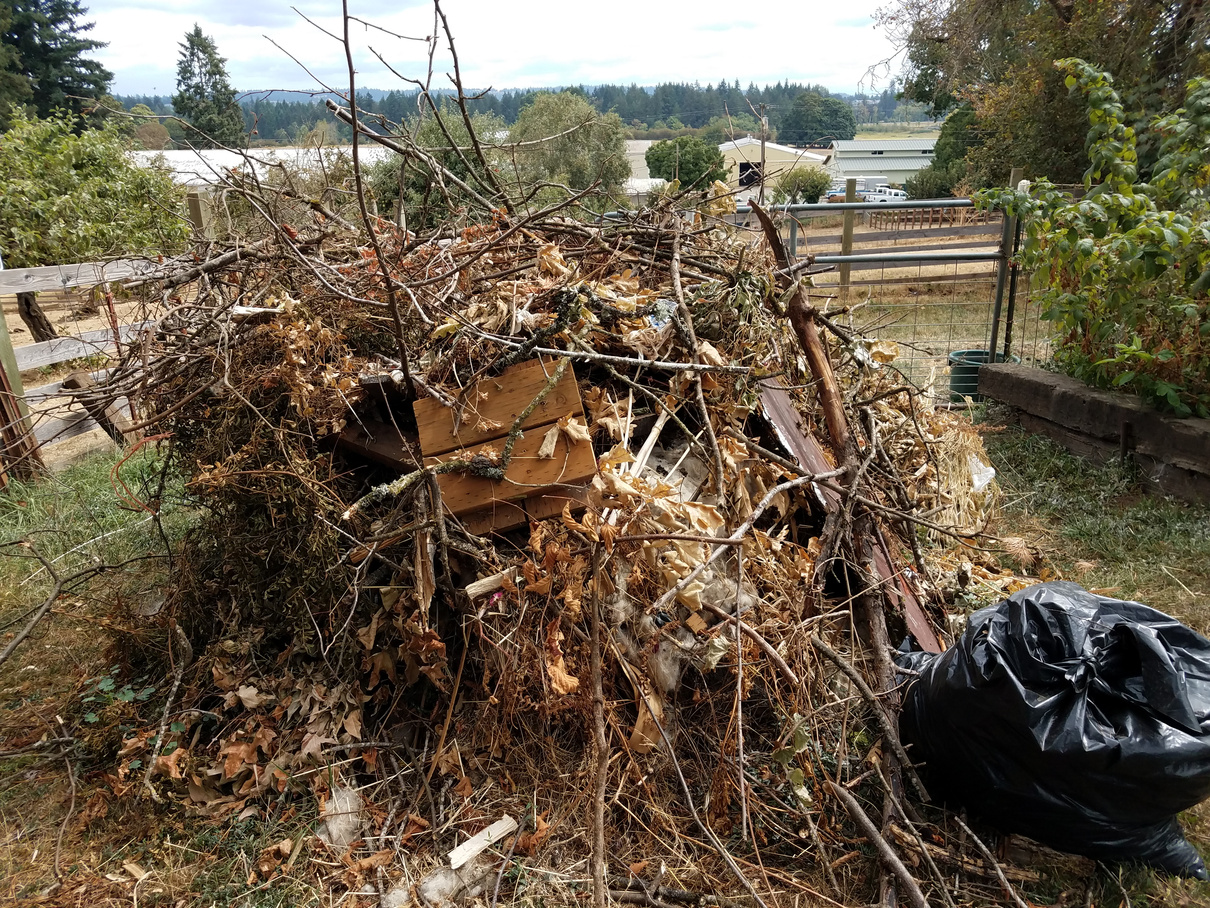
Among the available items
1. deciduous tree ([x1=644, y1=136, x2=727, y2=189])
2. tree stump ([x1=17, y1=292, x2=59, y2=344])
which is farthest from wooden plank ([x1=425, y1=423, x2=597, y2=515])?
tree stump ([x1=17, y1=292, x2=59, y2=344])

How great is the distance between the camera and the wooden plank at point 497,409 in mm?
2854

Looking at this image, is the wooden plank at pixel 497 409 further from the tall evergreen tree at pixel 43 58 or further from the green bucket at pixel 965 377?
the tall evergreen tree at pixel 43 58

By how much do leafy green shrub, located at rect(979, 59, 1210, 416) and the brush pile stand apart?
7.30 feet

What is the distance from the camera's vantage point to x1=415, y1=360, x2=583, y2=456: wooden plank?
285 cm

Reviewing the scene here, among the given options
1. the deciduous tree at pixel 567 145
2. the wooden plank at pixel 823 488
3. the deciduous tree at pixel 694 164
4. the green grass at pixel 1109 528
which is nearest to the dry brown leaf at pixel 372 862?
the wooden plank at pixel 823 488

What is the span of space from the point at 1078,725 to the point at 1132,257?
3632 millimetres

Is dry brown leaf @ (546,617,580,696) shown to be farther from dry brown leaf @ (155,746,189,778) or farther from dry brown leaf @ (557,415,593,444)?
dry brown leaf @ (155,746,189,778)

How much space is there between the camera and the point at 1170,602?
11.8 feet

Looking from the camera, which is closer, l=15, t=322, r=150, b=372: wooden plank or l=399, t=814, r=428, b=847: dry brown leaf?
l=399, t=814, r=428, b=847: dry brown leaf

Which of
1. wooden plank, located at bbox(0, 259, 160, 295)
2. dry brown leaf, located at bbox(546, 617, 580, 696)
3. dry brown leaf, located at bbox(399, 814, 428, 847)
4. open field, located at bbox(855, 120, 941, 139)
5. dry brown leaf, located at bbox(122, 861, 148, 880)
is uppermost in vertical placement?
open field, located at bbox(855, 120, 941, 139)

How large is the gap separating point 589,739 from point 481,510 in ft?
2.94

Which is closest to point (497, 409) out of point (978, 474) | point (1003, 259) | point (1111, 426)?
point (978, 474)

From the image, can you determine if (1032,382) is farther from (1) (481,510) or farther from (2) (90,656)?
(2) (90,656)

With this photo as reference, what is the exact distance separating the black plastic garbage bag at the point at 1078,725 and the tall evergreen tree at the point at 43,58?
3801 cm
